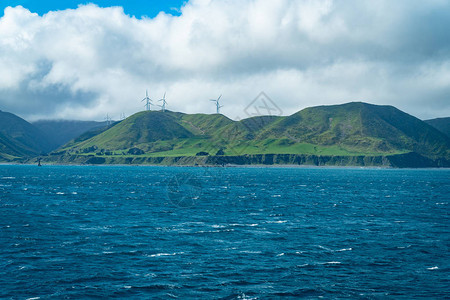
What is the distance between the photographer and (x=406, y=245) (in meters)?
62.7

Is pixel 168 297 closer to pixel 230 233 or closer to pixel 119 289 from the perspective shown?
pixel 119 289

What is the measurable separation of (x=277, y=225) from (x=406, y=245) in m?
25.9

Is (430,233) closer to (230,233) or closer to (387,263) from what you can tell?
(387,263)

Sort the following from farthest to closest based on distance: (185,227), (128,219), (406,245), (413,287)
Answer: (128,219)
(185,227)
(406,245)
(413,287)

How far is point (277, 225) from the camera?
262 ft

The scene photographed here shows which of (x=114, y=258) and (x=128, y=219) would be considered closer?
(x=114, y=258)

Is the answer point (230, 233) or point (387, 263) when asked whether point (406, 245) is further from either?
point (230, 233)

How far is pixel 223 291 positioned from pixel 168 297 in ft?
19.8

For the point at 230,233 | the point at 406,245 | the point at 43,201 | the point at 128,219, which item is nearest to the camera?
the point at 406,245

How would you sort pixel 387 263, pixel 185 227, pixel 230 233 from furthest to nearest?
pixel 185 227
pixel 230 233
pixel 387 263

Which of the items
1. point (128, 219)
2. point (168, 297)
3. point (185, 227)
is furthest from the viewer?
point (128, 219)

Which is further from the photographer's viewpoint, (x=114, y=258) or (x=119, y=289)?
(x=114, y=258)

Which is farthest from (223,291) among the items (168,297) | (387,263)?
(387,263)

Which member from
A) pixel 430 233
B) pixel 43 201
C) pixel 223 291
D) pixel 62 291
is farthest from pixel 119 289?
pixel 43 201
